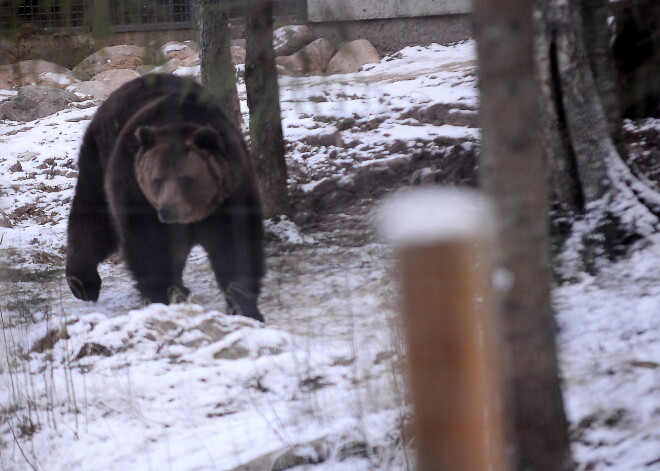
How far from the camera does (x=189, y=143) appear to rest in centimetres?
521

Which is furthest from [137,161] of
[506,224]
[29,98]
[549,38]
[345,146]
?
[29,98]

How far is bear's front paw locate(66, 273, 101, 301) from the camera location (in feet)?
20.0

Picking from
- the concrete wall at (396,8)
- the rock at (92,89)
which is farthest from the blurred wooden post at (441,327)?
the rock at (92,89)

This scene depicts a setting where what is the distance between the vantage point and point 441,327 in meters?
1.55

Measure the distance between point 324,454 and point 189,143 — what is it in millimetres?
2918

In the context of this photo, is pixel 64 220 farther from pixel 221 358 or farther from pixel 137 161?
pixel 221 358

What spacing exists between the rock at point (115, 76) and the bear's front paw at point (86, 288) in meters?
8.49

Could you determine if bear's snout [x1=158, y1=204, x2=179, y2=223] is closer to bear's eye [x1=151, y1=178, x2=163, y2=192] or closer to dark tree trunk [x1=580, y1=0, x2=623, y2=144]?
bear's eye [x1=151, y1=178, x2=163, y2=192]

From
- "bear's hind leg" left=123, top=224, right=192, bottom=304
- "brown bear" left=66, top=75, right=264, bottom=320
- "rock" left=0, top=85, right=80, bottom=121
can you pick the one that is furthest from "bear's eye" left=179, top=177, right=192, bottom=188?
"rock" left=0, top=85, right=80, bottom=121

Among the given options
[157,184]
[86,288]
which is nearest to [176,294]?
[157,184]

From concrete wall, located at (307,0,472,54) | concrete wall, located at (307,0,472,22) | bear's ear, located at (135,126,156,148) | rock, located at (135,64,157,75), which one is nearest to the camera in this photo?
rock, located at (135,64,157,75)

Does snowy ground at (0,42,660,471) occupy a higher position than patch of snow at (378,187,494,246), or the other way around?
patch of snow at (378,187,494,246)

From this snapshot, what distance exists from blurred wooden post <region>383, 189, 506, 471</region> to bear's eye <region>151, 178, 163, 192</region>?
3.75 meters

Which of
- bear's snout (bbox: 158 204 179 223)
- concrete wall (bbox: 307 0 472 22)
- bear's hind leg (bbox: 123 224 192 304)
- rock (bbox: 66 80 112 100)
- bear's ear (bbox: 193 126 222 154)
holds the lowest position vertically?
bear's hind leg (bbox: 123 224 192 304)
